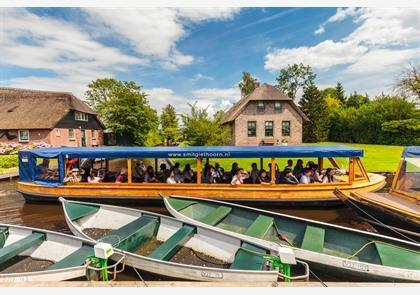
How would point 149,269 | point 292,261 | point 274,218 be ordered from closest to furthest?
point 292,261 → point 149,269 → point 274,218

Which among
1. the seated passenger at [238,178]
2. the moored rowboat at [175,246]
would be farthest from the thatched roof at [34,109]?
the seated passenger at [238,178]

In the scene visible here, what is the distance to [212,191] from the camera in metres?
10.1

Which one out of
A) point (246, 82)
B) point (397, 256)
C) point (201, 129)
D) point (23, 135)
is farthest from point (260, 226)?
point (246, 82)

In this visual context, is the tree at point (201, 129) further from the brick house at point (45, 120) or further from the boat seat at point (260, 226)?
the brick house at point (45, 120)

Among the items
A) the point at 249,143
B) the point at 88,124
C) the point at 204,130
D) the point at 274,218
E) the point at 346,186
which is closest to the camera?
the point at 274,218

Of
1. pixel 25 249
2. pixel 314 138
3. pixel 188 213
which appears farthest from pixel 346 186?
pixel 314 138

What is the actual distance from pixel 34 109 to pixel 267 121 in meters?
26.8

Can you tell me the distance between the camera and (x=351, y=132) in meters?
38.9

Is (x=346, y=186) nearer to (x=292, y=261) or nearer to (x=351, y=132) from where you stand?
(x=292, y=261)

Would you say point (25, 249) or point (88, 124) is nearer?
point (25, 249)

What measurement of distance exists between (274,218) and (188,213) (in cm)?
267

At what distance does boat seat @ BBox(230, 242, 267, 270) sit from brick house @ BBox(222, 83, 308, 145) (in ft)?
85.3

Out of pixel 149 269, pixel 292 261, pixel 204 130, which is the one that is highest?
pixel 204 130

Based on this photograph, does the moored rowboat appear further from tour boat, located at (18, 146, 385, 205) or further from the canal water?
tour boat, located at (18, 146, 385, 205)
